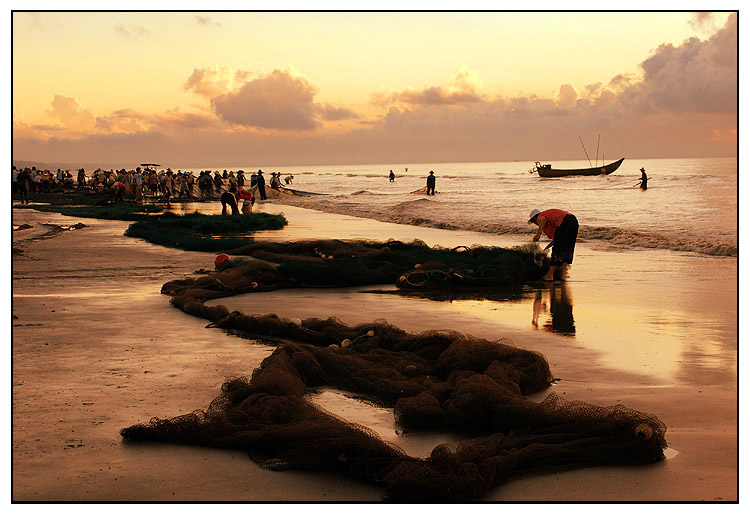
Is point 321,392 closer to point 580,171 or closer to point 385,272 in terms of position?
point 385,272

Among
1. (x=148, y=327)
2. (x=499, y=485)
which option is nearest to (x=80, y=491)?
(x=499, y=485)

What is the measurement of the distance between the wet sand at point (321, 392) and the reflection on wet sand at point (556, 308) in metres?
0.04

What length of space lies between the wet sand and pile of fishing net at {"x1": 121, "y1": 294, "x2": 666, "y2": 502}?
0.10 metres

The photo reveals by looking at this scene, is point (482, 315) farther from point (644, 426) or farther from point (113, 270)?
point (113, 270)

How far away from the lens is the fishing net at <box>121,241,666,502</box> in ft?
12.2

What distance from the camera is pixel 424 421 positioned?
4594 mm

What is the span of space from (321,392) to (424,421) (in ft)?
3.69

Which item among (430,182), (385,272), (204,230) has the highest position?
(430,182)

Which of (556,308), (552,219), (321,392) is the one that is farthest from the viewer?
(552,219)

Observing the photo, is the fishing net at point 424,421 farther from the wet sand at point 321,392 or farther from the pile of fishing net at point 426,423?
the wet sand at point 321,392

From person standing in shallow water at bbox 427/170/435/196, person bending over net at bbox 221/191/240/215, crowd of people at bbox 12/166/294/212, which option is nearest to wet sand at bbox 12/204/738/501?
person bending over net at bbox 221/191/240/215

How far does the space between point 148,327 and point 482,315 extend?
3878 mm

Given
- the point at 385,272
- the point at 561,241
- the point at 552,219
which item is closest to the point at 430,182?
the point at 552,219

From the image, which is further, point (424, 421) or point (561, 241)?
point (561, 241)
